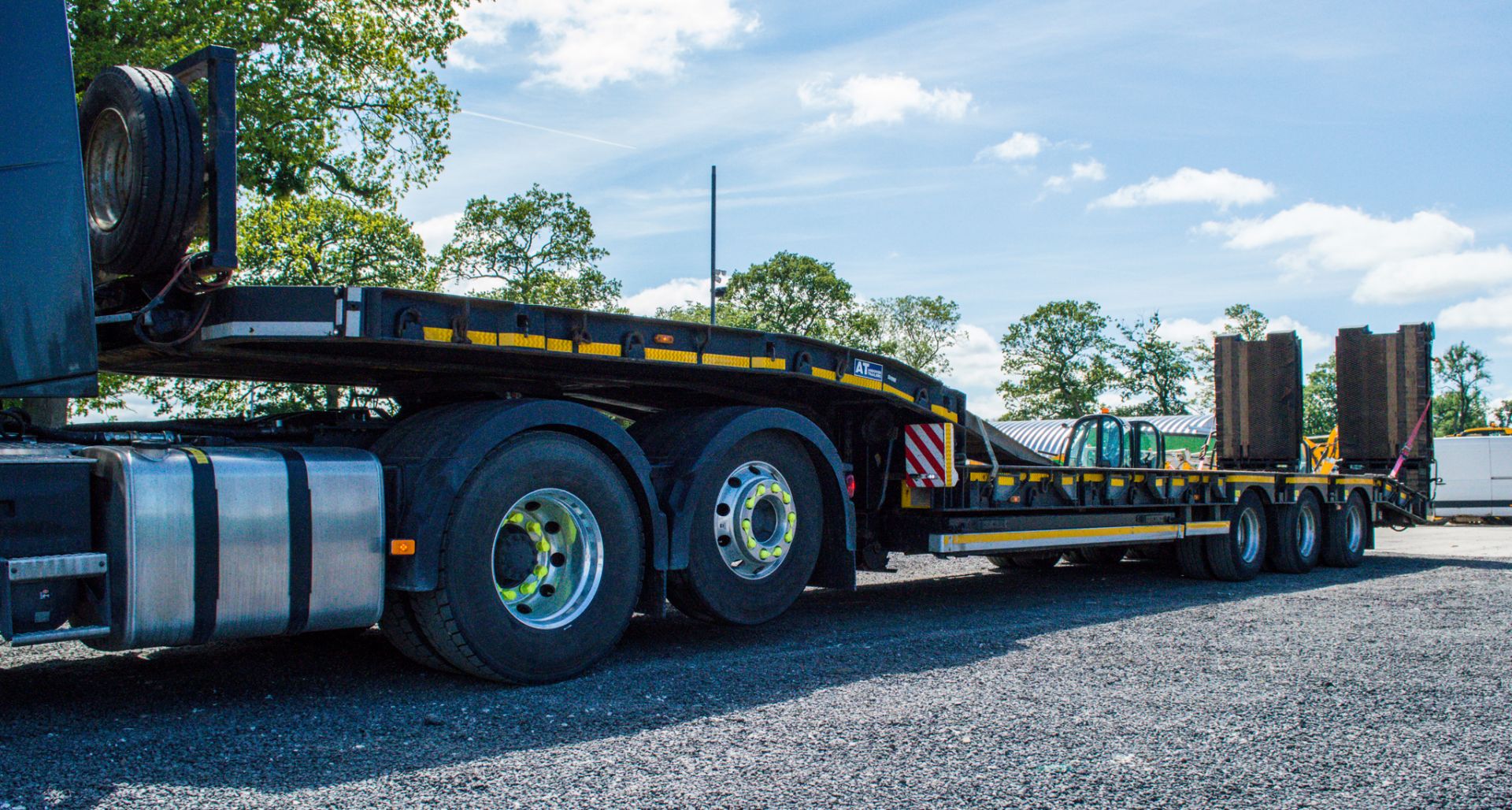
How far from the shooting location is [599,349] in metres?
6.30

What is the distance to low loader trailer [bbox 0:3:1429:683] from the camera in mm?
4715

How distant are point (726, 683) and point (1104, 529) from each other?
5.56 m

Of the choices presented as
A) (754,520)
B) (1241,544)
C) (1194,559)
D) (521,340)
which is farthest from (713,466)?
(1241,544)

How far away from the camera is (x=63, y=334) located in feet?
15.9

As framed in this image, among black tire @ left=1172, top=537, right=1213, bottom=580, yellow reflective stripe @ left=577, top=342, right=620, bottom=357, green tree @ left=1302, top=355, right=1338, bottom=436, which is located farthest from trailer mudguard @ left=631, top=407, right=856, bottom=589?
green tree @ left=1302, top=355, right=1338, bottom=436

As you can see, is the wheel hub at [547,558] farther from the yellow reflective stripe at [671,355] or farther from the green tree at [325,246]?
the green tree at [325,246]

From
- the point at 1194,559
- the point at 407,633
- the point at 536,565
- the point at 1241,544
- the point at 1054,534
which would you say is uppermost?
the point at 536,565

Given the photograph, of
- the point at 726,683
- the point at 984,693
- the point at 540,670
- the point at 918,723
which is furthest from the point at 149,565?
the point at 984,693

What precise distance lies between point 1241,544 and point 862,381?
6.43 meters

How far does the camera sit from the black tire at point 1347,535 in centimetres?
1388

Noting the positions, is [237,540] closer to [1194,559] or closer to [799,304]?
[1194,559]

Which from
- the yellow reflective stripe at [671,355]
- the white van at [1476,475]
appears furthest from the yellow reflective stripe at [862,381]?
the white van at [1476,475]

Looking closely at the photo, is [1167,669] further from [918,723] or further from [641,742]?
[641,742]

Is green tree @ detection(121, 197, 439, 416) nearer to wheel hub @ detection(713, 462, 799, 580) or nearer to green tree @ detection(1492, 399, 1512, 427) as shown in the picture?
wheel hub @ detection(713, 462, 799, 580)
